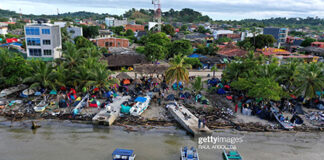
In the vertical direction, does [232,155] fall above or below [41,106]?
below

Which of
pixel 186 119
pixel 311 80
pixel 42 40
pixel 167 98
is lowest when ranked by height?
pixel 186 119

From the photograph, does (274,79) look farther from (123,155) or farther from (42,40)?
(42,40)

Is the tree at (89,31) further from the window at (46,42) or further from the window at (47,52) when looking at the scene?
the window at (46,42)

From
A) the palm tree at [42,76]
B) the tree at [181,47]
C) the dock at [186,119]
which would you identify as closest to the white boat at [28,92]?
the palm tree at [42,76]

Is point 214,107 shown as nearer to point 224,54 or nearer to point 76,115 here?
point 76,115

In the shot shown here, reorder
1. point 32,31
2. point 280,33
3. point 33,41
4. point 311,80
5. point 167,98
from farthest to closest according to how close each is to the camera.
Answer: point 280,33 < point 33,41 < point 32,31 < point 167,98 < point 311,80

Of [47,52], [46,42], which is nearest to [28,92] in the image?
[47,52]

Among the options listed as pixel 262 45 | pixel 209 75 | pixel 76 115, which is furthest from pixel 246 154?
pixel 262 45
